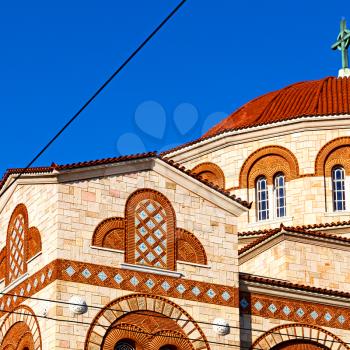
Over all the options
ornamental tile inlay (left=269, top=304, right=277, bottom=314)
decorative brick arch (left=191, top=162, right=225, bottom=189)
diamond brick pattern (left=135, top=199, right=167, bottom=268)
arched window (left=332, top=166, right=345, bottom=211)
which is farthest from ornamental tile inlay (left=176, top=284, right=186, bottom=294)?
decorative brick arch (left=191, top=162, right=225, bottom=189)

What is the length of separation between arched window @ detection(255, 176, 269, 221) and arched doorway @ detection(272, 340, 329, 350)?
1019 centimetres

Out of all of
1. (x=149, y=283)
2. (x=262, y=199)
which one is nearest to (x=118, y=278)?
(x=149, y=283)

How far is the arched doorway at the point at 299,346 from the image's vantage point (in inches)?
1163

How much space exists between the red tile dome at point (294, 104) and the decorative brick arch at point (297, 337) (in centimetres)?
1211

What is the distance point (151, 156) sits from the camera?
29.2 m

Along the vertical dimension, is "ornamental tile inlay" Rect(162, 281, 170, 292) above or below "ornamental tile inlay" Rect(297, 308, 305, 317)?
above

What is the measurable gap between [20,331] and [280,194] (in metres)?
14.3

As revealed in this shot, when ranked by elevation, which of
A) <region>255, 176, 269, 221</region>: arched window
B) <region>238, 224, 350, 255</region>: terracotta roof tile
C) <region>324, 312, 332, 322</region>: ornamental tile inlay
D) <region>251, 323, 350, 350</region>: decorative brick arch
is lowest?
<region>251, 323, 350, 350</region>: decorative brick arch

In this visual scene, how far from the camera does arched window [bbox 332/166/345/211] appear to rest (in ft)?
129

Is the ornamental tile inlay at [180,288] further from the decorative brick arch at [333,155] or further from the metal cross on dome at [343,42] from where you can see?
the metal cross on dome at [343,42]

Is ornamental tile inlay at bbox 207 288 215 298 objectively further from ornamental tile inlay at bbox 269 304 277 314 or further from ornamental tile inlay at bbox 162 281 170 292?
ornamental tile inlay at bbox 269 304 277 314

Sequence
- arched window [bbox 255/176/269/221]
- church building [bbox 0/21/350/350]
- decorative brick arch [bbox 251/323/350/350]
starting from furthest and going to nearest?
arched window [bbox 255/176/269/221] < decorative brick arch [bbox 251/323/350/350] < church building [bbox 0/21/350/350]

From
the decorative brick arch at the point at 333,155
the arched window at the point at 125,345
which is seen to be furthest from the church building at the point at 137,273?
the decorative brick arch at the point at 333,155

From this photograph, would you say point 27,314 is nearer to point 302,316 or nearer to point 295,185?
point 302,316
